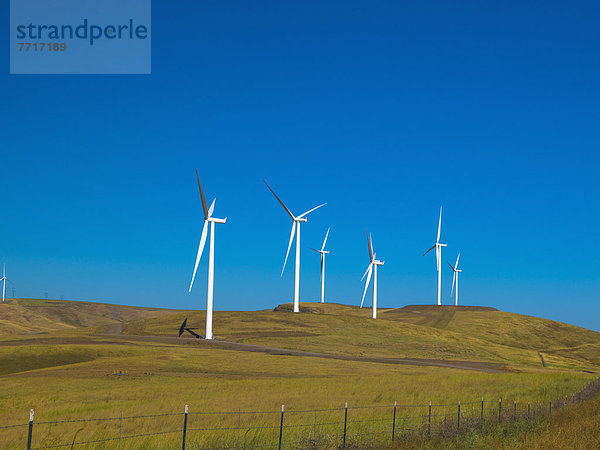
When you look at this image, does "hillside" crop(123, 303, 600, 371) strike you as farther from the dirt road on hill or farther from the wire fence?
the wire fence

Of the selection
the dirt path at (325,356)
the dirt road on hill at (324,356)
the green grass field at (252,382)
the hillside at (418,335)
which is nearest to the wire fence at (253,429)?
the green grass field at (252,382)

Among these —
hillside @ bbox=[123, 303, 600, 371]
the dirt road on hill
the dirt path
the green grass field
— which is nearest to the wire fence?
the green grass field

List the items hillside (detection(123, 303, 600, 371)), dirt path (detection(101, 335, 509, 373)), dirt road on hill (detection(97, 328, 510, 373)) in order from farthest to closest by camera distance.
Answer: hillside (detection(123, 303, 600, 371)) < dirt path (detection(101, 335, 509, 373)) < dirt road on hill (detection(97, 328, 510, 373))

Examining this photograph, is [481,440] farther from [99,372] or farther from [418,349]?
[418,349]

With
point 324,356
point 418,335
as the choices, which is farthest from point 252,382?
point 418,335

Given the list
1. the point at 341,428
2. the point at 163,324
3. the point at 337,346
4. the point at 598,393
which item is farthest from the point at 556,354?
the point at 341,428

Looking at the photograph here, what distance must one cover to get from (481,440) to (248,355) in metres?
58.9

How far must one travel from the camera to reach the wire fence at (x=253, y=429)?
21094mm

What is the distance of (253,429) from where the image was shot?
81.1 ft

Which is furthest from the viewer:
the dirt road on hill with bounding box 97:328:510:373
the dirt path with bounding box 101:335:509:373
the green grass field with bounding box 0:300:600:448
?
the dirt path with bounding box 101:335:509:373

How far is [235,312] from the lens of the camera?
153 meters

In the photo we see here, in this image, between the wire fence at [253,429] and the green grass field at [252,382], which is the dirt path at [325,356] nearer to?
the green grass field at [252,382]

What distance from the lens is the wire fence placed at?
2109 cm

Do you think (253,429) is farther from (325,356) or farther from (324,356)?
(325,356)
